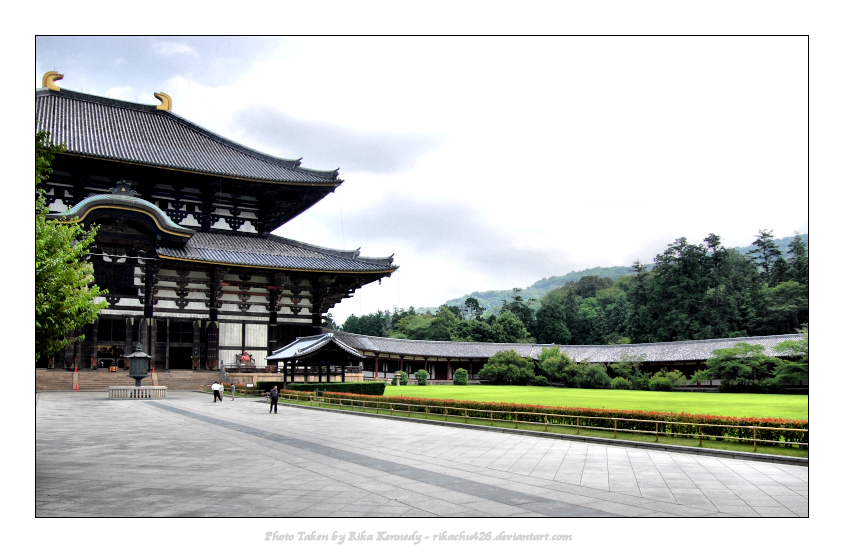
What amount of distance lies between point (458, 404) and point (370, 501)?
1640 cm

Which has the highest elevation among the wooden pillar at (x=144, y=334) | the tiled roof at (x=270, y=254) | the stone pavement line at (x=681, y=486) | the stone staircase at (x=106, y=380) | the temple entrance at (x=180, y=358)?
the tiled roof at (x=270, y=254)

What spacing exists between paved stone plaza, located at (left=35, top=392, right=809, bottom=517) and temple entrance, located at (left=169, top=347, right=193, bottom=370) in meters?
25.4

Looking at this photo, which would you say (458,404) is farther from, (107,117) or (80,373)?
(107,117)

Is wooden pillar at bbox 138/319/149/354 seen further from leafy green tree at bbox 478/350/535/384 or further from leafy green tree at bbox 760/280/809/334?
leafy green tree at bbox 760/280/809/334

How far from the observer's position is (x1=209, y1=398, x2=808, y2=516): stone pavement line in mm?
9352

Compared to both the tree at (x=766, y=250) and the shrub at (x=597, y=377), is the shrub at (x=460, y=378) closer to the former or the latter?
the shrub at (x=597, y=377)

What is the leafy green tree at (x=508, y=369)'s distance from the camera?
61.5m

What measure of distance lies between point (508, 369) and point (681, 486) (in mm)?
51103

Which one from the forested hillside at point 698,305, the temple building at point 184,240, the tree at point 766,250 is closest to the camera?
the temple building at point 184,240

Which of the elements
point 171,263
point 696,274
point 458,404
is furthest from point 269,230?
point 696,274

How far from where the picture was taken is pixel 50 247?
11.3 meters

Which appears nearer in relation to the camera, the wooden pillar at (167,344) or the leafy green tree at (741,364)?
the wooden pillar at (167,344)

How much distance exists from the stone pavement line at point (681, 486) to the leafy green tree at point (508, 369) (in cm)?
4560

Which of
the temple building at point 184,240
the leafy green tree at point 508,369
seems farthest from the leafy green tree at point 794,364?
the temple building at point 184,240
